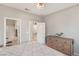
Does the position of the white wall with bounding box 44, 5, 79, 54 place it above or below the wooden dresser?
above

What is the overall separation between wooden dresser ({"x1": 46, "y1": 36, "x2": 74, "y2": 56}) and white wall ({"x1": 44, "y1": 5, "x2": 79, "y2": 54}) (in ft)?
0.72

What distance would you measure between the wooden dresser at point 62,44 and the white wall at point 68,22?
0.22 meters

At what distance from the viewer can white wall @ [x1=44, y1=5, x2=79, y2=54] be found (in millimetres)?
3996

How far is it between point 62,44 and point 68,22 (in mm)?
892

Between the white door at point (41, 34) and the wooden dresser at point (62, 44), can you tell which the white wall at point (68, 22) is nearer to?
the wooden dresser at point (62, 44)

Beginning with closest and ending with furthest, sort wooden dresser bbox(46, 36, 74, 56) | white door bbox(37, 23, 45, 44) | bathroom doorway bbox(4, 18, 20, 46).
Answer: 1. bathroom doorway bbox(4, 18, 20, 46)
2. wooden dresser bbox(46, 36, 74, 56)
3. white door bbox(37, 23, 45, 44)

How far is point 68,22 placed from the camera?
14.0ft

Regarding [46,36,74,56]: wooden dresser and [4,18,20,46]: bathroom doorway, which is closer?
[4,18,20,46]: bathroom doorway

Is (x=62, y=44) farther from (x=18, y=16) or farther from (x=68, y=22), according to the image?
(x=18, y=16)

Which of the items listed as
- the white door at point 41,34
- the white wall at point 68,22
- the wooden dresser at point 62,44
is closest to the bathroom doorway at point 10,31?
the white wall at point 68,22

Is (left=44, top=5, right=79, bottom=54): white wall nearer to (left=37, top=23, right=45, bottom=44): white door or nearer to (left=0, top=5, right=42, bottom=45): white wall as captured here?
(left=0, top=5, right=42, bottom=45): white wall

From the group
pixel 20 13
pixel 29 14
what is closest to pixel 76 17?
pixel 29 14

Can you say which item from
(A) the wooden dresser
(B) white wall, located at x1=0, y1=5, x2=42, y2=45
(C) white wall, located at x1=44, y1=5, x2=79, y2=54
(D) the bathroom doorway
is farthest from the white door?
(D) the bathroom doorway

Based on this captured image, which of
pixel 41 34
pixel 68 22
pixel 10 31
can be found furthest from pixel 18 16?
pixel 41 34
